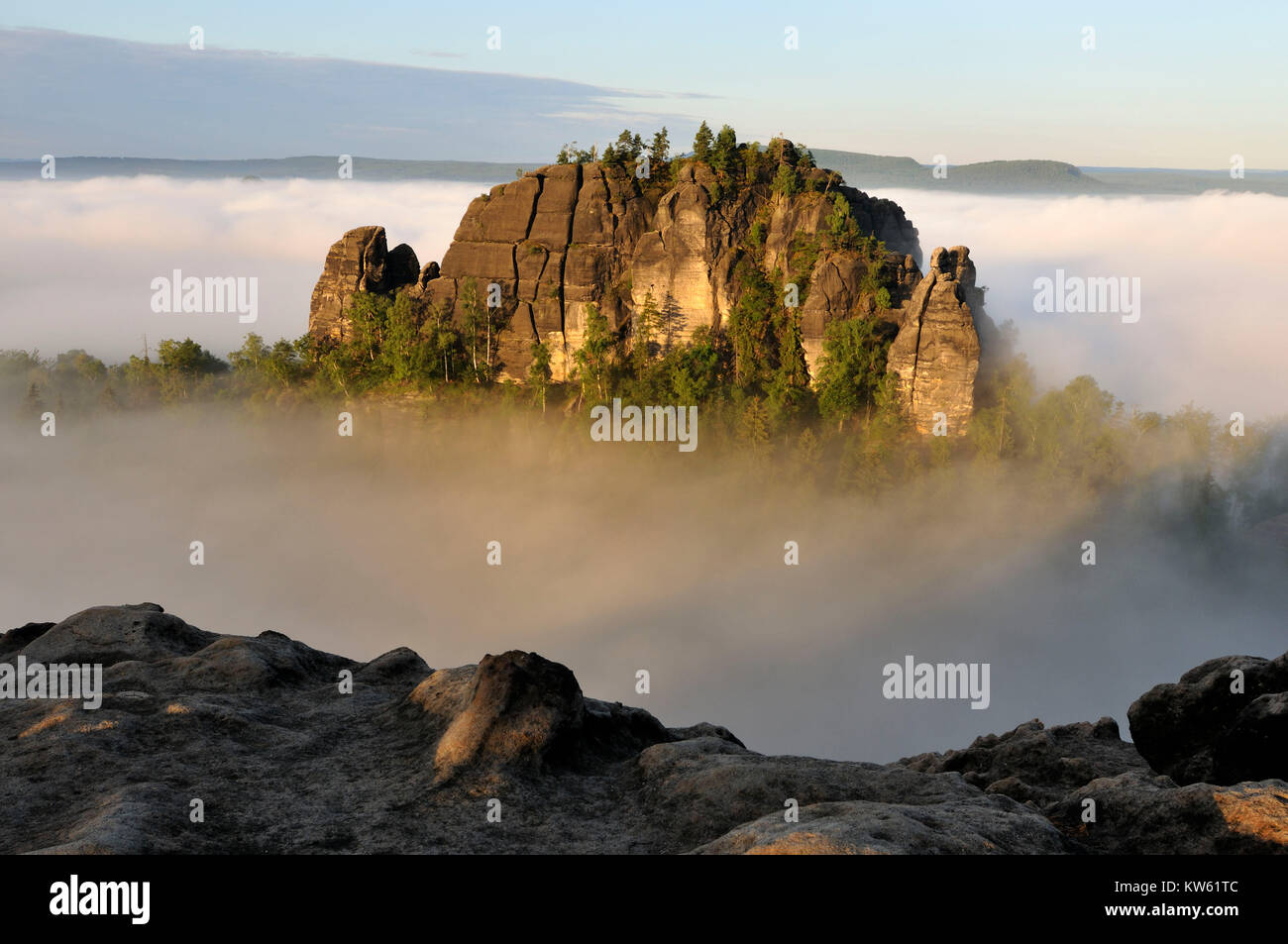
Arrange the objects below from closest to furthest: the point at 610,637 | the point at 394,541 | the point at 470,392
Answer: the point at 470,392 → the point at 610,637 → the point at 394,541

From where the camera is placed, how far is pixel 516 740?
1014 inches

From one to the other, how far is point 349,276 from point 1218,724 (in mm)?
125787

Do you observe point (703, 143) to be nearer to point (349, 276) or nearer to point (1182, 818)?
point (349, 276)

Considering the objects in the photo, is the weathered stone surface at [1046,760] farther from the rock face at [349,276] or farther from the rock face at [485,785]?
the rock face at [349,276]

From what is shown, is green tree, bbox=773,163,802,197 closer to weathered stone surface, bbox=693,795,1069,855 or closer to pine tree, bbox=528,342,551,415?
pine tree, bbox=528,342,551,415

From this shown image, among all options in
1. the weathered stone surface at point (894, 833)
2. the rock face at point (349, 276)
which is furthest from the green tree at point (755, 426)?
the weathered stone surface at point (894, 833)

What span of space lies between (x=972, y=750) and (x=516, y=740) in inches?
629

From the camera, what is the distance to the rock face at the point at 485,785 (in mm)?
20562

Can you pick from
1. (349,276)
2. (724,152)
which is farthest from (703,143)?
(349,276)

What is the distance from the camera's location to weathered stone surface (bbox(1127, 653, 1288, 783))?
83.7 ft

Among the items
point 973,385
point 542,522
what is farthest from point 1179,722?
point 542,522

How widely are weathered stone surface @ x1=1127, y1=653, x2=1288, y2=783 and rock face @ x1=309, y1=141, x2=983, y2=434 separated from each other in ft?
283

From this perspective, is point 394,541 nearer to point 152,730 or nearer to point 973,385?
point 973,385
